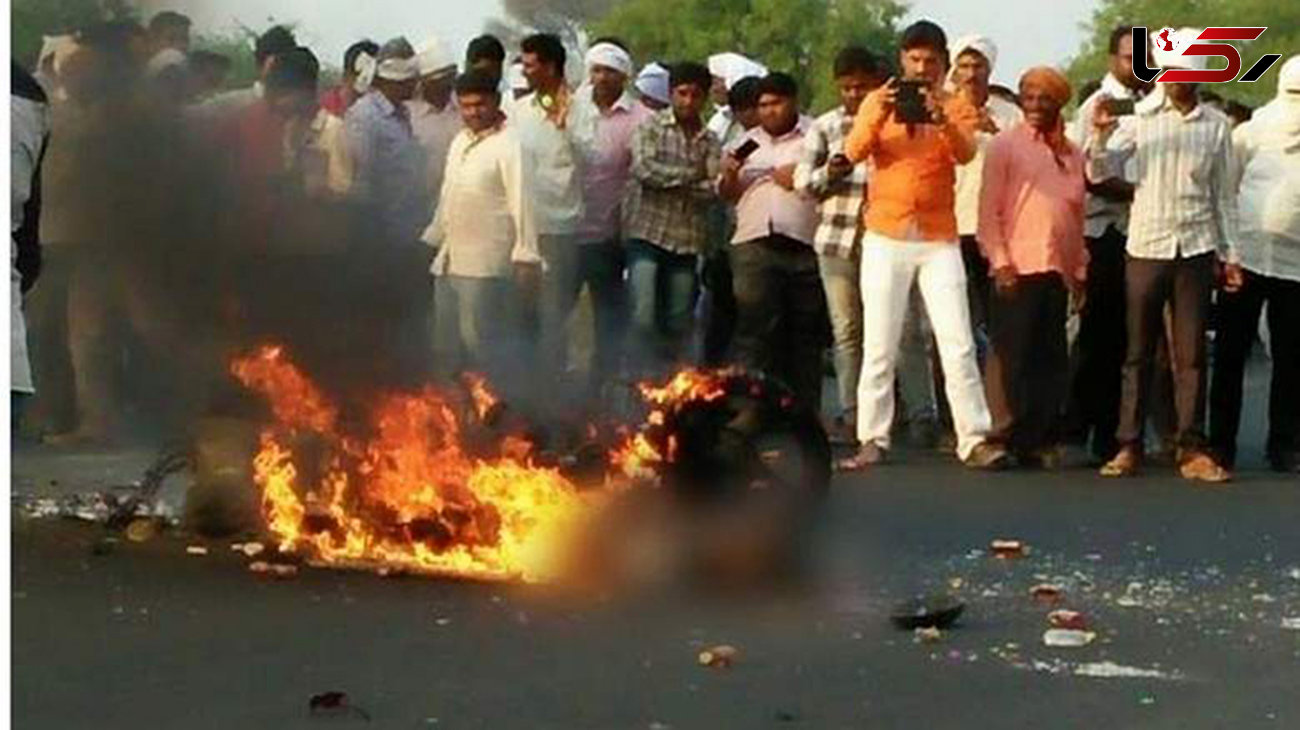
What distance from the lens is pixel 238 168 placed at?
7.51m

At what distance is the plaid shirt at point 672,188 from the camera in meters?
9.43

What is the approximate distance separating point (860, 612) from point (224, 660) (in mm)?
1538

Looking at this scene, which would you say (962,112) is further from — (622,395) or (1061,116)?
(622,395)

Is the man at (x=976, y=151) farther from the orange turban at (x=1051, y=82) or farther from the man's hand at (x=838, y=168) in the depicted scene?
the man's hand at (x=838, y=168)

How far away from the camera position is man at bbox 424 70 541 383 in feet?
25.4

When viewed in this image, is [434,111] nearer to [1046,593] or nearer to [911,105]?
[911,105]

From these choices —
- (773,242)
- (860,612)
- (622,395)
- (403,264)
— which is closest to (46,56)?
(403,264)

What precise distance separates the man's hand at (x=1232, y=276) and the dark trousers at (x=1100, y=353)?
358mm

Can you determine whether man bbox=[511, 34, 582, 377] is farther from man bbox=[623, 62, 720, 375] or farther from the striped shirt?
the striped shirt

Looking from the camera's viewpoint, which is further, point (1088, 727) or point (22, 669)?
point (22, 669)

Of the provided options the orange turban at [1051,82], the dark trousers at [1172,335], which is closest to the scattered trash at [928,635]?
the orange turban at [1051,82]

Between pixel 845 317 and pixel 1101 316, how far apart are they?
98 centimetres

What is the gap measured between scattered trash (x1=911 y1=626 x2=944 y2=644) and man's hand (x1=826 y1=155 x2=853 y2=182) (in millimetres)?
3078

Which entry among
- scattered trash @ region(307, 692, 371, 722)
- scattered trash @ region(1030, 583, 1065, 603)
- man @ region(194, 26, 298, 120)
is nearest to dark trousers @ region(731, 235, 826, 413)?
scattered trash @ region(1030, 583, 1065, 603)
